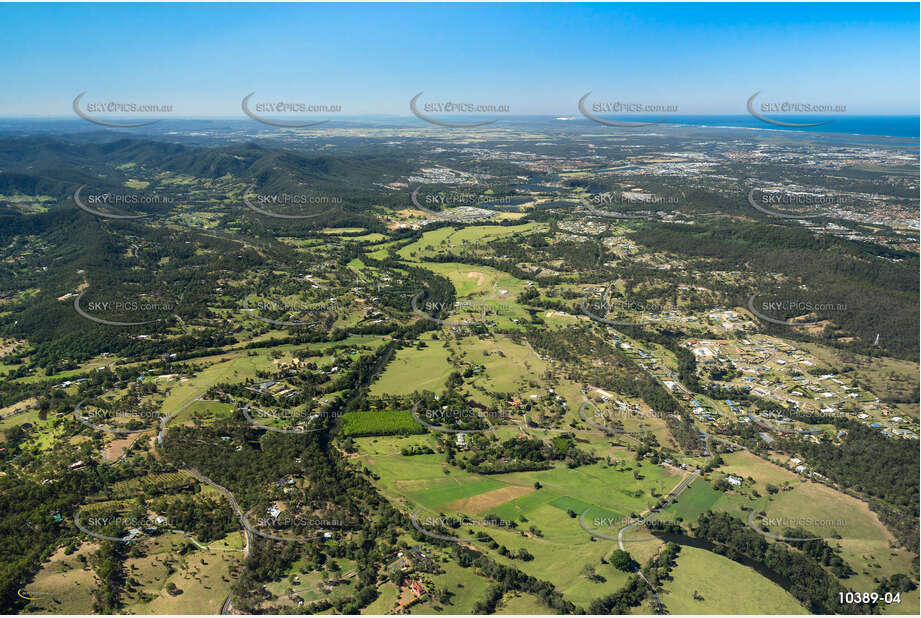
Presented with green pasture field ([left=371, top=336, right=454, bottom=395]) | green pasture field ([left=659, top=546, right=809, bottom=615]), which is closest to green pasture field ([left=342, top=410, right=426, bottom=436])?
green pasture field ([left=371, top=336, right=454, bottom=395])

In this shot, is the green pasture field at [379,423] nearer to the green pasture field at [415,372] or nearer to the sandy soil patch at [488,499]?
the green pasture field at [415,372]

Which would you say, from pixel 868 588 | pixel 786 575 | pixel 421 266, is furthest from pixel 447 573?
pixel 421 266

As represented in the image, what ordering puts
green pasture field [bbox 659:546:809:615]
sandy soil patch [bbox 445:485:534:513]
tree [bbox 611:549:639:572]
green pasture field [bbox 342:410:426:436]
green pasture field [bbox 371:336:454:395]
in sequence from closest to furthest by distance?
green pasture field [bbox 659:546:809:615] < tree [bbox 611:549:639:572] < sandy soil patch [bbox 445:485:534:513] < green pasture field [bbox 342:410:426:436] < green pasture field [bbox 371:336:454:395]

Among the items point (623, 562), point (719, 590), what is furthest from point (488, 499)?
point (719, 590)

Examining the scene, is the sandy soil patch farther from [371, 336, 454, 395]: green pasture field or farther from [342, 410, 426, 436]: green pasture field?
[371, 336, 454, 395]: green pasture field

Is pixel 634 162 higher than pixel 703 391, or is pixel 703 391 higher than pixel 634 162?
pixel 634 162

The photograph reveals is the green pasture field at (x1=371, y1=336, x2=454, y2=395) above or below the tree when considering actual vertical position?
above

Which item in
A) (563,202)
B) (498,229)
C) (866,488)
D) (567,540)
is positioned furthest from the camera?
(563,202)

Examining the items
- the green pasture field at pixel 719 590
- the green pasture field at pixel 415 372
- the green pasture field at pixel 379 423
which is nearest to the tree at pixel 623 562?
the green pasture field at pixel 719 590

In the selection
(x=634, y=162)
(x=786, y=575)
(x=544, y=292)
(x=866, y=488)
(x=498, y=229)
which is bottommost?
(x=786, y=575)

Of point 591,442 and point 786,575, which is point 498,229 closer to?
point 591,442

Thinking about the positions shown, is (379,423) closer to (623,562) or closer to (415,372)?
(415,372)
